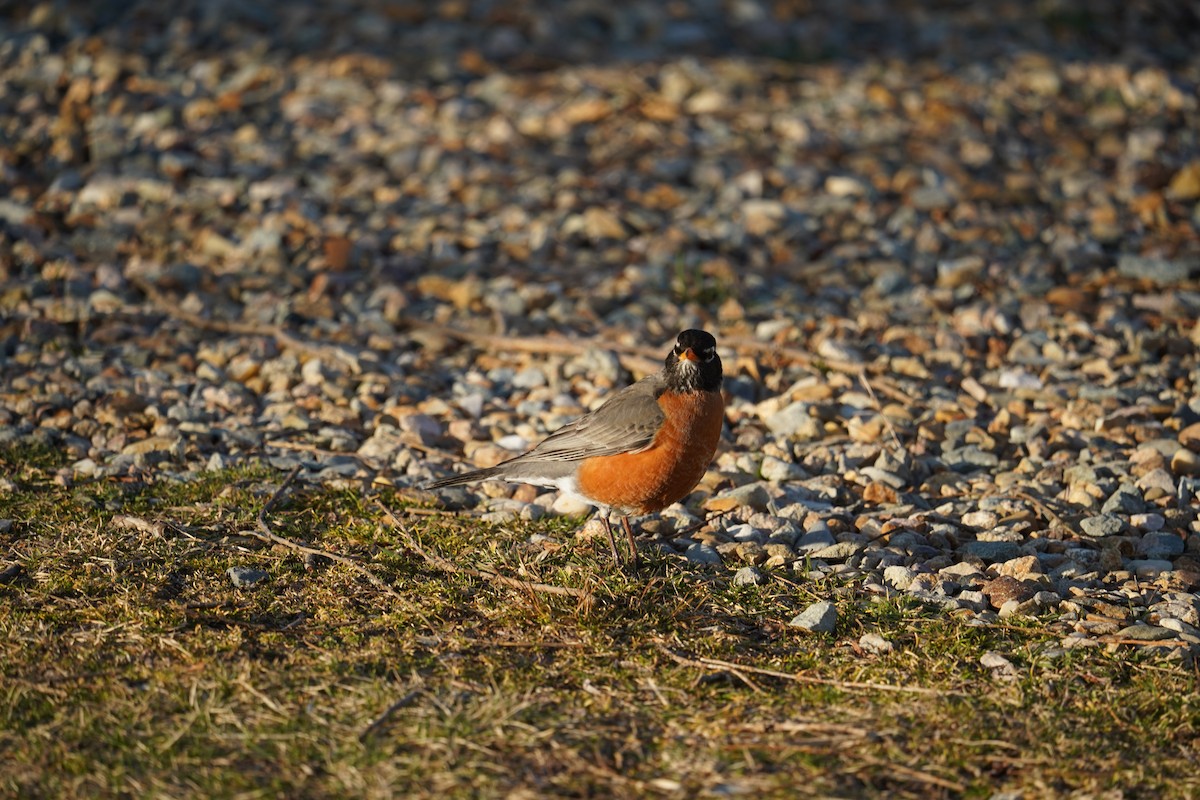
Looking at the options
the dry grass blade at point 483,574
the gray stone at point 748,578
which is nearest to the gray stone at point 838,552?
the gray stone at point 748,578

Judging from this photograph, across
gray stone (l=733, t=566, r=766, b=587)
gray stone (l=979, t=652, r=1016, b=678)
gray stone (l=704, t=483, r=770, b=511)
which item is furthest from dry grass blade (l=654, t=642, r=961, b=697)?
gray stone (l=704, t=483, r=770, b=511)

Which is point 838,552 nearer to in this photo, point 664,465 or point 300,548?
point 664,465

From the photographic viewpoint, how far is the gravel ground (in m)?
5.79

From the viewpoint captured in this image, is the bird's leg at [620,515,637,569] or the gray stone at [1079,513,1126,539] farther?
the gray stone at [1079,513,1126,539]

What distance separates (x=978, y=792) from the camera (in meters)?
3.64

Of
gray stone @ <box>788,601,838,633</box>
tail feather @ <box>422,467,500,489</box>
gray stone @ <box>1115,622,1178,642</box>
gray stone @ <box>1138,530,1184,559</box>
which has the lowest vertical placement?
gray stone @ <box>1138,530,1184,559</box>

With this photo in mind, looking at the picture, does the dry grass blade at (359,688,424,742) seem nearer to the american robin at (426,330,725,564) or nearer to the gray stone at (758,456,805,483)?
the american robin at (426,330,725,564)

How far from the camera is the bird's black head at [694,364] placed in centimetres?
555

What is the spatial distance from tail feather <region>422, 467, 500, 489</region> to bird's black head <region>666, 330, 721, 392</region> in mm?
850

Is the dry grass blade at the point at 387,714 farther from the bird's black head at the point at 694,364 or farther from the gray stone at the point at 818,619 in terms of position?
the bird's black head at the point at 694,364

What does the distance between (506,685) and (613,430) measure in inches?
65.2

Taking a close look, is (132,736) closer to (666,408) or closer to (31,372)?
(666,408)

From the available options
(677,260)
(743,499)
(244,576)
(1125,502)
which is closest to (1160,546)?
(1125,502)

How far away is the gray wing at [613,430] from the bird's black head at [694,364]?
0.11 metres
